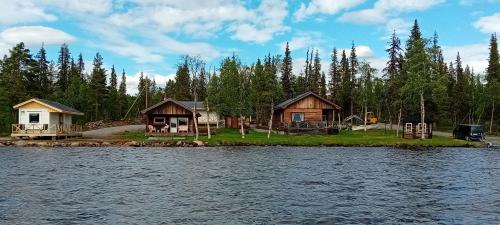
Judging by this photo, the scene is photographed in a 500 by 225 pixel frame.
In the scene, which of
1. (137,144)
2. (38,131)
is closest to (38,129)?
(38,131)

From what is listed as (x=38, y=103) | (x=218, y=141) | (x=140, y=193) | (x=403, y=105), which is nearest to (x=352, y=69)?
(x=403, y=105)

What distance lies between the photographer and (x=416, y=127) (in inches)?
2704

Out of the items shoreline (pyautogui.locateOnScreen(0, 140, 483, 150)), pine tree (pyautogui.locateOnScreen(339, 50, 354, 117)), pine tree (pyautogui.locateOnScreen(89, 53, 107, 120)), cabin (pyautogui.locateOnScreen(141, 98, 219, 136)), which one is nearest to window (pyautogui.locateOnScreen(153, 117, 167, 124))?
cabin (pyautogui.locateOnScreen(141, 98, 219, 136))

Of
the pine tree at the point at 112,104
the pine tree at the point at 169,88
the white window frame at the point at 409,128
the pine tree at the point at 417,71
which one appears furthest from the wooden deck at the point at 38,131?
the pine tree at the point at 169,88

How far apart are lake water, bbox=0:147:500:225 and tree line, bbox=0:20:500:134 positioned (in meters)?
27.5

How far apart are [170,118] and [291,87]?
45.3m

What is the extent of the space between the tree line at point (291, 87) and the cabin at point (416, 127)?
180cm

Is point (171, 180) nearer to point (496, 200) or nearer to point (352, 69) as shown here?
point (496, 200)

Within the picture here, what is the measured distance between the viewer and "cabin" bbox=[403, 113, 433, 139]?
67.6 meters

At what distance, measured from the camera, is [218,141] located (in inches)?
2322

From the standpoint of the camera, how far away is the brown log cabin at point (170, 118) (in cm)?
7050

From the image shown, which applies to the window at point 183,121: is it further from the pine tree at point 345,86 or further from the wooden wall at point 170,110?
the pine tree at point 345,86

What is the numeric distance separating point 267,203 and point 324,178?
29.6 feet

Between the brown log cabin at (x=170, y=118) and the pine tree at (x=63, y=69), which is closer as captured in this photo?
the brown log cabin at (x=170, y=118)
